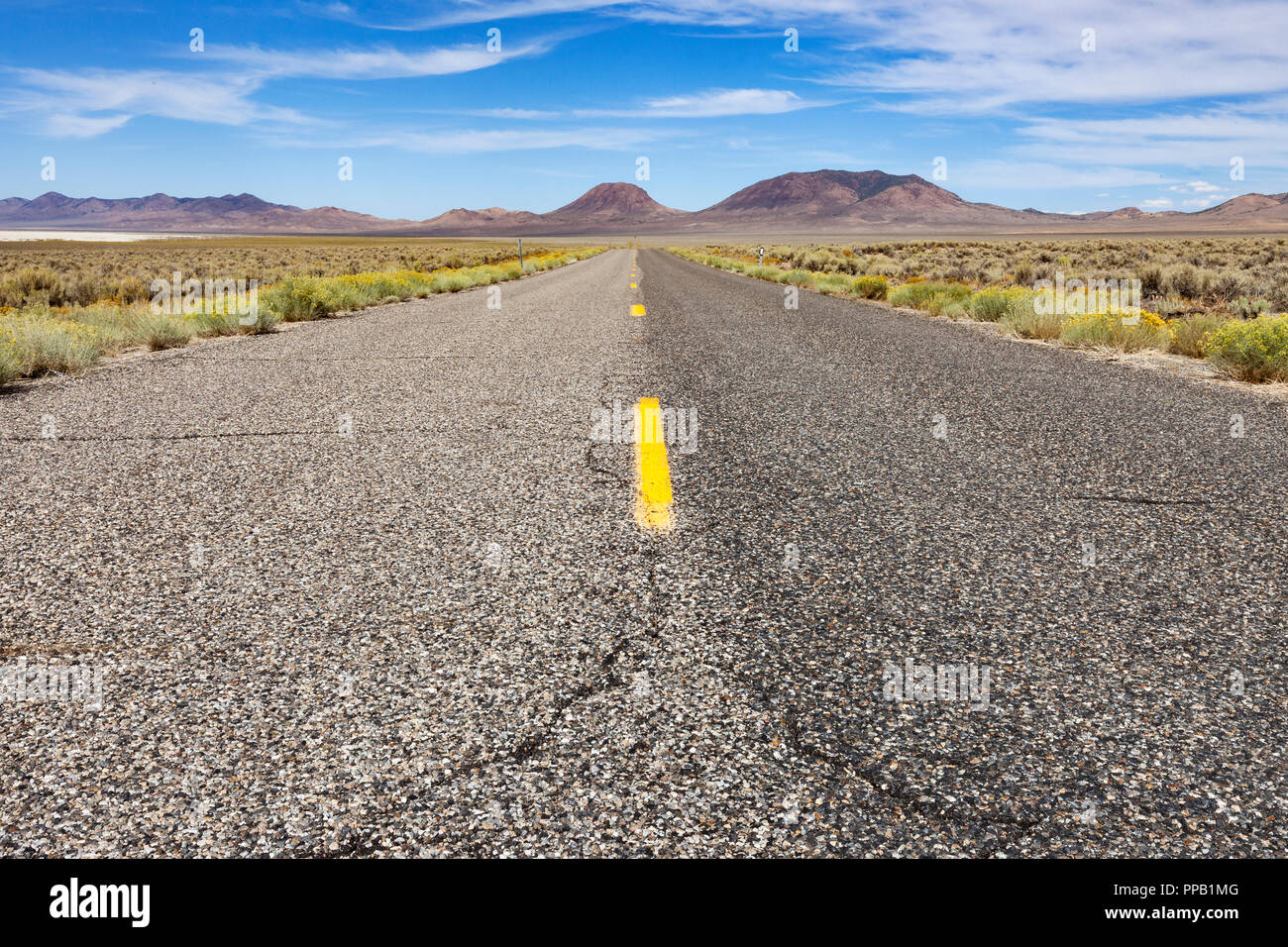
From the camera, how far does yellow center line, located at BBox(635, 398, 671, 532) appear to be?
Answer: 3.79 m

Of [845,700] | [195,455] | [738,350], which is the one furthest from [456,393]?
[845,700]

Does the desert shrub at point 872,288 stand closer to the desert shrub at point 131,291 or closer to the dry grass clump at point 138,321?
the dry grass clump at point 138,321

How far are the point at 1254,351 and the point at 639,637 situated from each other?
8.26m

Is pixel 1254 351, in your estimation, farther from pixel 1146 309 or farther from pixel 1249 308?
pixel 1146 309

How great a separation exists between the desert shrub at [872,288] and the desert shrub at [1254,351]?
37.5ft

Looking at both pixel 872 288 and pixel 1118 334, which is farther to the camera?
pixel 872 288

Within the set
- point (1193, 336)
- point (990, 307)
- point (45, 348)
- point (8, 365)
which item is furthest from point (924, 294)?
point (8, 365)

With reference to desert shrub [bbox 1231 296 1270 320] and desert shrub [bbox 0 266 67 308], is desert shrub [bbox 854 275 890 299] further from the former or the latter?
desert shrub [bbox 0 266 67 308]

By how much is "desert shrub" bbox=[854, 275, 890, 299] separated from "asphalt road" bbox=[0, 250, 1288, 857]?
48.0 feet

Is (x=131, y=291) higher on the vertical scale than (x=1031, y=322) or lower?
higher

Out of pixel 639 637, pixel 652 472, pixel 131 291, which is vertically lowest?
pixel 639 637

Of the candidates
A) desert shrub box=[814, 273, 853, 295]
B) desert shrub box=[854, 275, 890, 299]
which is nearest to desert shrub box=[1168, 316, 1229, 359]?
desert shrub box=[854, 275, 890, 299]

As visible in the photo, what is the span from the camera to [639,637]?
2607 millimetres

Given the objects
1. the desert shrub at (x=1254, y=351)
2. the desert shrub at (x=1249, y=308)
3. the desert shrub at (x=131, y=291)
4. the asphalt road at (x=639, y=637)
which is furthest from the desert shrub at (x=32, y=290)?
Answer: the desert shrub at (x=1249, y=308)
